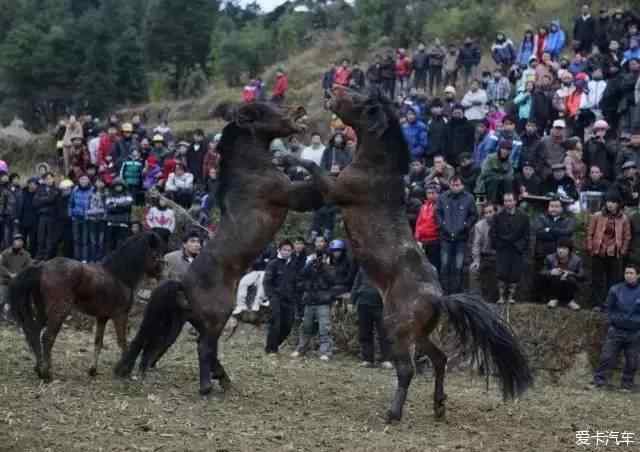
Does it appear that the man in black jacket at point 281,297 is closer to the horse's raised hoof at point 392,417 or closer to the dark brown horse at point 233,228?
the dark brown horse at point 233,228

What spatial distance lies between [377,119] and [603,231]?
5.43 metres

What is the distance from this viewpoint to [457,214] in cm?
1568

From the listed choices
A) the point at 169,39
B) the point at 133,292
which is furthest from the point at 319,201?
the point at 169,39

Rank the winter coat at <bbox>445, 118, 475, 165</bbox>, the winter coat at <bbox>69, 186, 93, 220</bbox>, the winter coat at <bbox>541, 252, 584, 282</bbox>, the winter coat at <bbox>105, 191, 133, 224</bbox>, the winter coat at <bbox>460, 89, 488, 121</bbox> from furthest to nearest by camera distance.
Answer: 1. the winter coat at <bbox>460, 89, 488, 121</bbox>
2. the winter coat at <bbox>445, 118, 475, 165</bbox>
3. the winter coat at <bbox>69, 186, 93, 220</bbox>
4. the winter coat at <bbox>105, 191, 133, 224</bbox>
5. the winter coat at <bbox>541, 252, 584, 282</bbox>

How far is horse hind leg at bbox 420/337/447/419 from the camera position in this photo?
35.9 feet

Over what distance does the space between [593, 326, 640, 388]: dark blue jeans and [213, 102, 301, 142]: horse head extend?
A: 215 inches

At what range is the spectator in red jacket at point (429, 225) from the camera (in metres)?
16.0

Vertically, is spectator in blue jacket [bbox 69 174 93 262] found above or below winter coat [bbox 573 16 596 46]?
below

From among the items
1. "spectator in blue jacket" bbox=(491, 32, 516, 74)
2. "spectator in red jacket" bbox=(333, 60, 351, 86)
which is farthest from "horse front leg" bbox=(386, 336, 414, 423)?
"spectator in blue jacket" bbox=(491, 32, 516, 74)

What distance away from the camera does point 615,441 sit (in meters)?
10.4

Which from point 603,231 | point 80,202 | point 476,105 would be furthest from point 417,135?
point 80,202

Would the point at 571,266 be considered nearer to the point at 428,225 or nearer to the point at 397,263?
the point at 428,225

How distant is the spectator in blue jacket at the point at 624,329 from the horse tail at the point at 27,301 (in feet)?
23.8

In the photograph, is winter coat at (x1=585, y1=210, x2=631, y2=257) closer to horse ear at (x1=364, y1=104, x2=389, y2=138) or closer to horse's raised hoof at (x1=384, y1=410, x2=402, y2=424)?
horse ear at (x1=364, y1=104, x2=389, y2=138)
